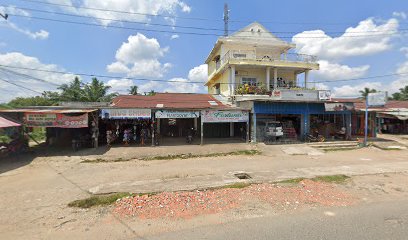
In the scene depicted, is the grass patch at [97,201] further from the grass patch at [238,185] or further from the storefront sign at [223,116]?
the storefront sign at [223,116]

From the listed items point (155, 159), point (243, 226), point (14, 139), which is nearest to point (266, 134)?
point (155, 159)

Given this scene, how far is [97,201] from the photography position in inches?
244

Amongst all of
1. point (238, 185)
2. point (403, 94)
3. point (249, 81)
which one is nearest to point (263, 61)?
point (249, 81)

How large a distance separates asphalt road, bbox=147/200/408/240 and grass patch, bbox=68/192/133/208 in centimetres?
268

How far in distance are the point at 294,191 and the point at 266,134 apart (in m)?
10.4

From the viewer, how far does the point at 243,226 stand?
4.67 metres

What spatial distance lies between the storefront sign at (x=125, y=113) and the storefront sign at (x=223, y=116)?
4082mm

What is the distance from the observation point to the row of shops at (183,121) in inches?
545

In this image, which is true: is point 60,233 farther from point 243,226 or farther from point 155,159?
point 155,159

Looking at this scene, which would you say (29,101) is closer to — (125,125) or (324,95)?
(125,125)

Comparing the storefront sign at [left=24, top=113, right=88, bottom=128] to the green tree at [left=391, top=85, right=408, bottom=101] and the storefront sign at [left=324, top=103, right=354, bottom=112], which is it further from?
the green tree at [left=391, top=85, right=408, bottom=101]

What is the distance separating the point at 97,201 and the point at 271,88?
20871 mm

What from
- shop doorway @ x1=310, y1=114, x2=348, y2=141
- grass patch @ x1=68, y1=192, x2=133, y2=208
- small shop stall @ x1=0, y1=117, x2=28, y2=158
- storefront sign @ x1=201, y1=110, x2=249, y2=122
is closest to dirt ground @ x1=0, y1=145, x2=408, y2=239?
grass patch @ x1=68, y1=192, x2=133, y2=208

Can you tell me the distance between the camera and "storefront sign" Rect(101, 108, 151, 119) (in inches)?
570
